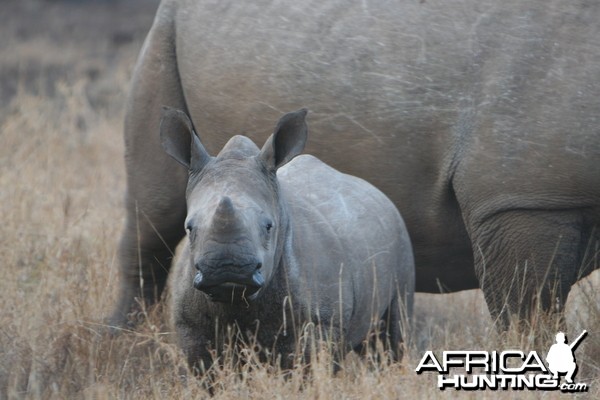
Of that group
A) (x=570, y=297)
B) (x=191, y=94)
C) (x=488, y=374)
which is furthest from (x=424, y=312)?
(x=488, y=374)

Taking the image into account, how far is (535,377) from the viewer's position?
183 inches

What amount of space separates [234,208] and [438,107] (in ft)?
5.35

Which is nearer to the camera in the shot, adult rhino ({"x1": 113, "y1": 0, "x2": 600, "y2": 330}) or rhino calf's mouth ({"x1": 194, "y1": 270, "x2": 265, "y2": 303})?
rhino calf's mouth ({"x1": 194, "y1": 270, "x2": 265, "y2": 303})

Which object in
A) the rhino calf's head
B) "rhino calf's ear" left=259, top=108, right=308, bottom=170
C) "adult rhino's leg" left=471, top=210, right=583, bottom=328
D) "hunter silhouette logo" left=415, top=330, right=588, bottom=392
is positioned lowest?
"hunter silhouette logo" left=415, top=330, right=588, bottom=392

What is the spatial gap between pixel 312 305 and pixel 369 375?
0.34 metres

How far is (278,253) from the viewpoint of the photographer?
467 cm

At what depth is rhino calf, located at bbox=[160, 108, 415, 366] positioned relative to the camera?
4277 millimetres

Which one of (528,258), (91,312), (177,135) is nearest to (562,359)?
(528,258)

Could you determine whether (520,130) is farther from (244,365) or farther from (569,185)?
(244,365)

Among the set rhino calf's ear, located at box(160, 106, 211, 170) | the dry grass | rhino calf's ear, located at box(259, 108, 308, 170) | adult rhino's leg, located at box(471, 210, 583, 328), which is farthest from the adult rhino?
rhino calf's ear, located at box(160, 106, 211, 170)

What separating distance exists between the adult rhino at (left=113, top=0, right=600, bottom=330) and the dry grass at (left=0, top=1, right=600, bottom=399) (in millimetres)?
324

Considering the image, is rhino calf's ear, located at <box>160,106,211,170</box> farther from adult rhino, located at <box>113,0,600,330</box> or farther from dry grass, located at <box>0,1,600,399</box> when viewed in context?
adult rhino, located at <box>113,0,600,330</box>

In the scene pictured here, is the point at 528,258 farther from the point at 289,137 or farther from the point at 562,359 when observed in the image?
the point at 289,137

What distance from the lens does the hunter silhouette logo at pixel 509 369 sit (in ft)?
15.0
